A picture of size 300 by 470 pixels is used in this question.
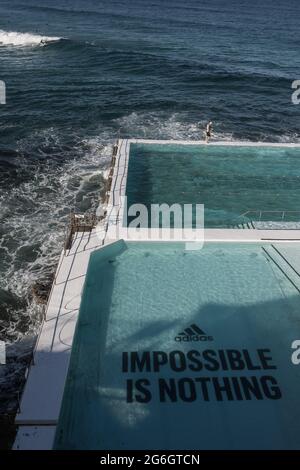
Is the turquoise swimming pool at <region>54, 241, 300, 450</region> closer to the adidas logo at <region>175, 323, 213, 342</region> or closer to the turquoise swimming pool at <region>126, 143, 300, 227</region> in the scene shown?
the adidas logo at <region>175, 323, 213, 342</region>

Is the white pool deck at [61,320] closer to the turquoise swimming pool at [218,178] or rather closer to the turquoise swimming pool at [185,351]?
the turquoise swimming pool at [185,351]

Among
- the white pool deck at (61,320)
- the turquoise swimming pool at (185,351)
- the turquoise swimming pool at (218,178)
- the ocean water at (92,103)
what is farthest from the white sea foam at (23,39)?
the turquoise swimming pool at (185,351)

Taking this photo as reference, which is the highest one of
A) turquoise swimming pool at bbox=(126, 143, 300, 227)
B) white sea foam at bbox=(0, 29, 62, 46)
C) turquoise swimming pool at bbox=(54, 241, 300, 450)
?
white sea foam at bbox=(0, 29, 62, 46)

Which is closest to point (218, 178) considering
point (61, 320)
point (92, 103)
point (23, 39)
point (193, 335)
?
point (193, 335)

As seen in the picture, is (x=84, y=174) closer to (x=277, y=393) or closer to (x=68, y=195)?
(x=68, y=195)

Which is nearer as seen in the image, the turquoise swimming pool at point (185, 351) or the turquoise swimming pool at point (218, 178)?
the turquoise swimming pool at point (185, 351)

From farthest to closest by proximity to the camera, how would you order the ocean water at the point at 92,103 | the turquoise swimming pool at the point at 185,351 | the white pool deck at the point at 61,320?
1. the ocean water at the point at 92,103
2. the turquoise swimming pool at the point at 185,351
3. the white pool deck at the point at 61,320

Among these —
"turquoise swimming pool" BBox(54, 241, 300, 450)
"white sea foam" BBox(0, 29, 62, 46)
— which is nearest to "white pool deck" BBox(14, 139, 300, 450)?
"turquoise swimming pool" BBox(54, 241, 300, 450)
